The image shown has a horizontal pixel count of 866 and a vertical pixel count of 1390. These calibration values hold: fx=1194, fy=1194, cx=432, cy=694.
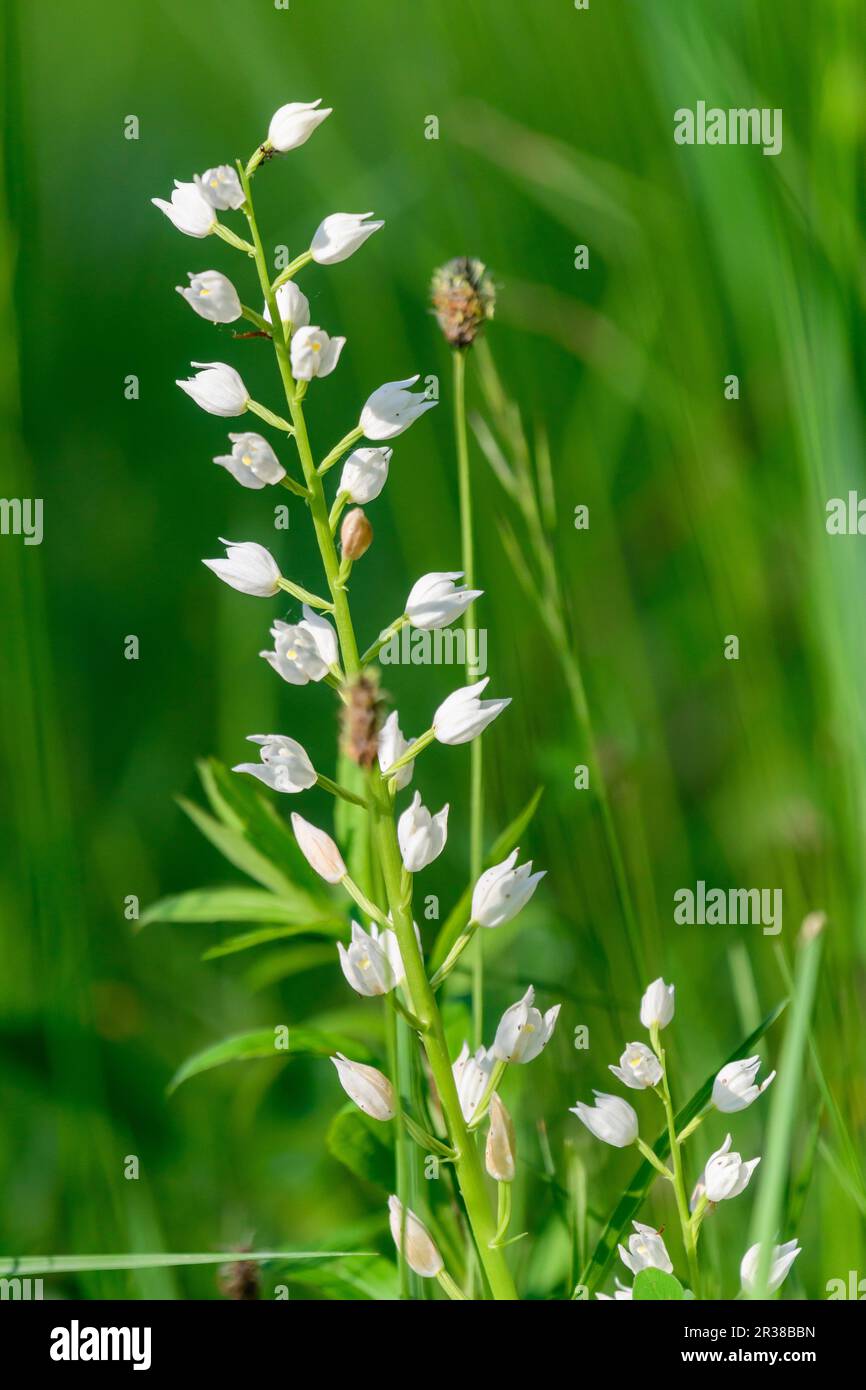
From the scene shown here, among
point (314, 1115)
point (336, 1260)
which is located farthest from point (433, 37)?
point (336, 1260)

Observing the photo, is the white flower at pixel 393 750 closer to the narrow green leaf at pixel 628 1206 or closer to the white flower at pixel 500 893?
the white flower at pixel 500 893

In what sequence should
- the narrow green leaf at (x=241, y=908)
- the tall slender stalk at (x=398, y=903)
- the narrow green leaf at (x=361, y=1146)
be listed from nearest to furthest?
1. the tall slender stalk at (x=398, y=903)
2. the narrow green leaf at (x=361, y=1146)
3. the narrow green leaf at (x=241, y=908)

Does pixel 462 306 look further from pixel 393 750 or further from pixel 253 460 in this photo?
pixel 393 750

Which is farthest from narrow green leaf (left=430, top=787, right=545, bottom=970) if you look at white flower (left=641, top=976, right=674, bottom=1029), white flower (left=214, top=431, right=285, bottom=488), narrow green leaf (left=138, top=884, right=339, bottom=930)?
white flower (left=214, top=431, right=285, bottom=488)

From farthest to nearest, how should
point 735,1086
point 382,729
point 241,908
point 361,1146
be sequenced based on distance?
point 241,908
point 361,1146
point 735,1086
point 382,729

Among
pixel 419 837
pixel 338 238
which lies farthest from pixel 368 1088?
pixel 338 238

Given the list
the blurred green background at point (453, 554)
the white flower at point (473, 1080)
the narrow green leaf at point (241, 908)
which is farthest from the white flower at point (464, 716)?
the blurred green background at point (453, 554)

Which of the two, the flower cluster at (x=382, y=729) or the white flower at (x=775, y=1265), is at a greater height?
the flower cluster at (x=382, y=729)
